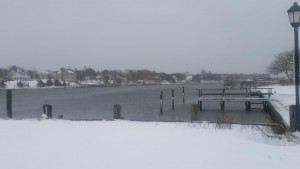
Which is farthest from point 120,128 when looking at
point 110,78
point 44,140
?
point 110,78

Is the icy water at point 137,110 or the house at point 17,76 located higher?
the house at point 17,76

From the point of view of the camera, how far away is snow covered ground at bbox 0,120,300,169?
20.4 ft

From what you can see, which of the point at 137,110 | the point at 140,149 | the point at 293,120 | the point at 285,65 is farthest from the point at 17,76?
the point at 140,149

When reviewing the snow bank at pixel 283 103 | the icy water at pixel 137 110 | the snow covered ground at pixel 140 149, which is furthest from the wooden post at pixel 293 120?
the icy water at pixel 137 110

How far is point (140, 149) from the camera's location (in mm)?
7281

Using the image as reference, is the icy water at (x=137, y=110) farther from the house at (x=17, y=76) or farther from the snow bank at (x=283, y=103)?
the house at (x=17, y=76)

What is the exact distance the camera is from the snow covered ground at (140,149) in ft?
20.4

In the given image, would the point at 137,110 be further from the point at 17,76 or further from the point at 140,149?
the point at 17,76

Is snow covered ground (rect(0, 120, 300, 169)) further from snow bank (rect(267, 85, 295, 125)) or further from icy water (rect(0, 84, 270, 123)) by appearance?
snow bank (rect(267, 85, 295, 125))

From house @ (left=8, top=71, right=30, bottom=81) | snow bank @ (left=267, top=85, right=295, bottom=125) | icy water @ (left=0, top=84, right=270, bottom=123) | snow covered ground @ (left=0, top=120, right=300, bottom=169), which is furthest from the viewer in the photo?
house @ (left=8, top=71, right=30, bottom=81)

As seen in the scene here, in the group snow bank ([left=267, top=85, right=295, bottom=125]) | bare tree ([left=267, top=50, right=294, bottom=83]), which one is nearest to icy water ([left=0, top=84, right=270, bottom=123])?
A: snow bank ([left=267, top=85, right=295, bottom=125])

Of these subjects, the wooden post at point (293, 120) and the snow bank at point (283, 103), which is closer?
the wooden post at point (293, 120)

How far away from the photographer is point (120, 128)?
1024cm

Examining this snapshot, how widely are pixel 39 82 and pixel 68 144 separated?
161 m
